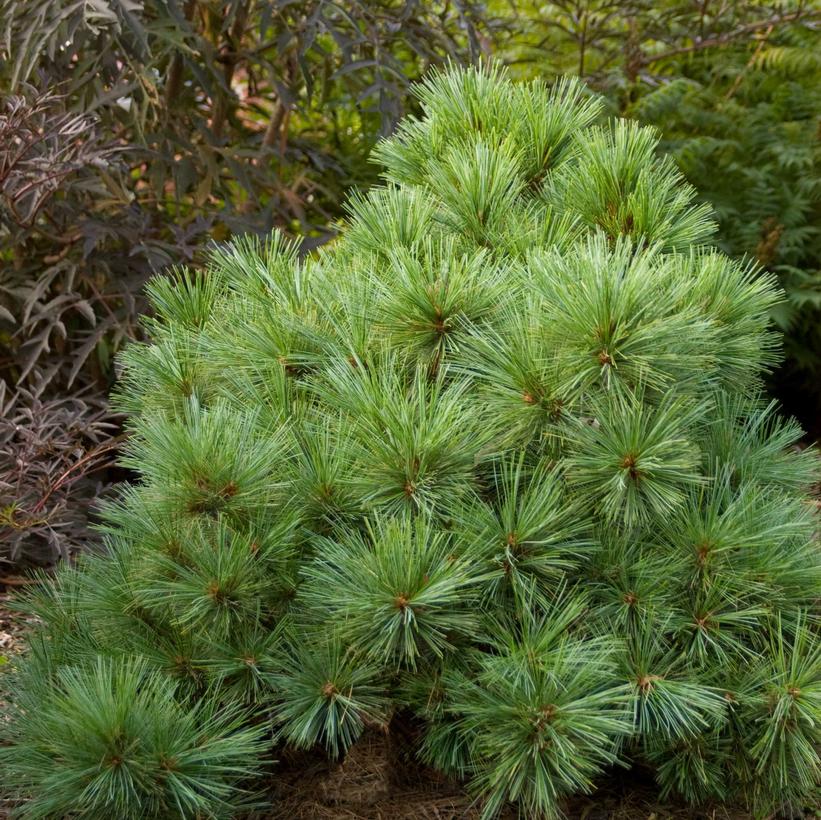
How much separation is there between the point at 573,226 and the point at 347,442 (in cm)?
83

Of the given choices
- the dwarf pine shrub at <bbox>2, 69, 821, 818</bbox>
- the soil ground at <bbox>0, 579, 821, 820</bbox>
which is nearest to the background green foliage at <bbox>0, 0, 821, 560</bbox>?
the dwarf pine shrub at <bbox>2, 69, 821, 818</bbox>

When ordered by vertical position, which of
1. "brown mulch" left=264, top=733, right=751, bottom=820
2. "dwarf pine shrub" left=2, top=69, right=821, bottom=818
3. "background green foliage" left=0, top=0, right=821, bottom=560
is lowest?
"brown mulch" left=264, top=733, right=751, bottom=820

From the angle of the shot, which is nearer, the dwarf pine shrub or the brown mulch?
the dwarf pine shrub

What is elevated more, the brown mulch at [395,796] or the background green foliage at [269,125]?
the background green foliage at [269,125]

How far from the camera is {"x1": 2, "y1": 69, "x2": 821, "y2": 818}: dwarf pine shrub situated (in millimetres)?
A: 1894

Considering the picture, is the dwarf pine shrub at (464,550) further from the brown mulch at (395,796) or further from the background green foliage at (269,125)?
the background green foliage at (269,125)

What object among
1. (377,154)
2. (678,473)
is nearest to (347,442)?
(678,473)

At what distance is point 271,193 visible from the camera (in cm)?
463

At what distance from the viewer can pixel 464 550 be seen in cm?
196

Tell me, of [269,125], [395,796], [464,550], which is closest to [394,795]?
[395,796]

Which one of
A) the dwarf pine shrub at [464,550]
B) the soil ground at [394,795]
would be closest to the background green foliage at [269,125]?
the dwarf pine shrub at [464,550]

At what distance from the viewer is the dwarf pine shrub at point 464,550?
1.89 metres

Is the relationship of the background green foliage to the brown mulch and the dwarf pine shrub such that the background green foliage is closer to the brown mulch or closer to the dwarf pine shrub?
the dwarf pine shrub

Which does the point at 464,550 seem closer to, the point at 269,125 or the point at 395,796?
the point at 395,796
